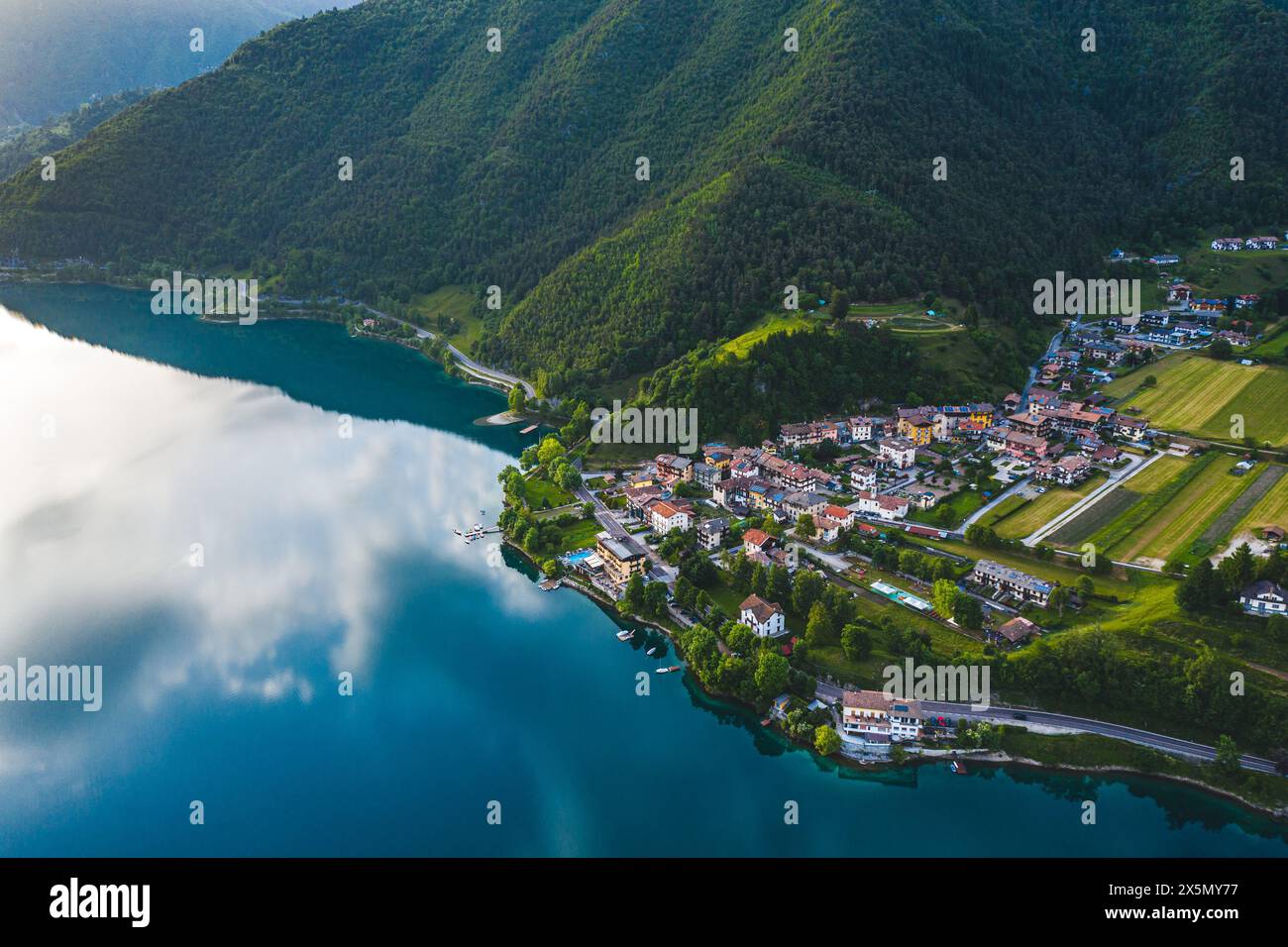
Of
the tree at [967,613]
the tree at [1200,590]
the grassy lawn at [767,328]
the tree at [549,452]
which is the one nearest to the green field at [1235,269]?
the grassy lawn at [767,328]

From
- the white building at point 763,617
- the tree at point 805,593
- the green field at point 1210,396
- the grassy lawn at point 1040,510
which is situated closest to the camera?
the white building at point 763,617

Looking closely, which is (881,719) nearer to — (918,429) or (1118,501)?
(1118,501)

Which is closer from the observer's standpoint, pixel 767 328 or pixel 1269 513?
pixel 1269 513

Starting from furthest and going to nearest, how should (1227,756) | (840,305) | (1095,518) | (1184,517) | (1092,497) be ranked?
(840,305), (1092,497), (1095,518), (1184,517), (1227,756)

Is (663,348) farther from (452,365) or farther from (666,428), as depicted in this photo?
(452,365)

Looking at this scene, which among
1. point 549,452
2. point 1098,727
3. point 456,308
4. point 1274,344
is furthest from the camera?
point 456,308

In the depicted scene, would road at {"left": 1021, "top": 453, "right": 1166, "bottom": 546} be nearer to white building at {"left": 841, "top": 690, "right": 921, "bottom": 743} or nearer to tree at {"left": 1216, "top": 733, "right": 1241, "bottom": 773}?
tree at {"left": 1216, "top": 733, "right": 1241, "bottom": 773}

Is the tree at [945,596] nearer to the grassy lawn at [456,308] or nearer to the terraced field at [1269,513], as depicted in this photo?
the terraced field at [1269,513]

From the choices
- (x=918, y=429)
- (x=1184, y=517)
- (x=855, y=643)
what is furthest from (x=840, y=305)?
(x=855, y=643)
